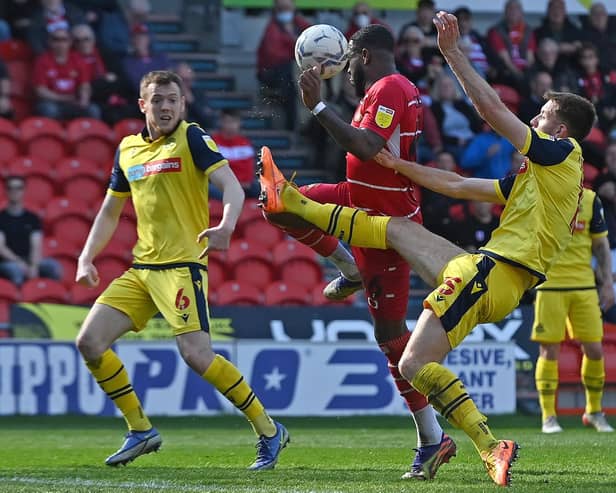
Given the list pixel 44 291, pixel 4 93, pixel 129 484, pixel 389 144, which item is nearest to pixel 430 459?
pixel 129 484

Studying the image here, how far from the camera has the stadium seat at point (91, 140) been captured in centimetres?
1603

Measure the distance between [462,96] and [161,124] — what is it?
33.5 ft

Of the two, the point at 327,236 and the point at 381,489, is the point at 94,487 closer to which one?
the point at 381,489

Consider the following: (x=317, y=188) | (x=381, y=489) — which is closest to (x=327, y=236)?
(x=317, y=188)

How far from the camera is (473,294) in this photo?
23.0 feet

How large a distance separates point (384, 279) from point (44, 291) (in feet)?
23.2

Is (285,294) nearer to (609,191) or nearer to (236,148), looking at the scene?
(236,148)

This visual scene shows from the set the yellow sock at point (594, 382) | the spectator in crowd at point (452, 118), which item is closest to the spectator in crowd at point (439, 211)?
the spectator in crowd at point (452, 118)

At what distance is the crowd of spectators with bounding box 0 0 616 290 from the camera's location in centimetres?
1605

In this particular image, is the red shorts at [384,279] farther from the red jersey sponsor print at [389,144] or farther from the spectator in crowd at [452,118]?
the spectator in crowd at [452,118]

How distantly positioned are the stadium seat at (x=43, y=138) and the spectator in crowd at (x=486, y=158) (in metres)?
5.02

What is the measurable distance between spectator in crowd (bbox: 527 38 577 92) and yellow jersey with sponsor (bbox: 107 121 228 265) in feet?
34.8

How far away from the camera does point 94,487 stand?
6863mm

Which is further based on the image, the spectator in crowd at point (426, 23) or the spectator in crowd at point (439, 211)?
the spectator in crowd at point (426, 23)
